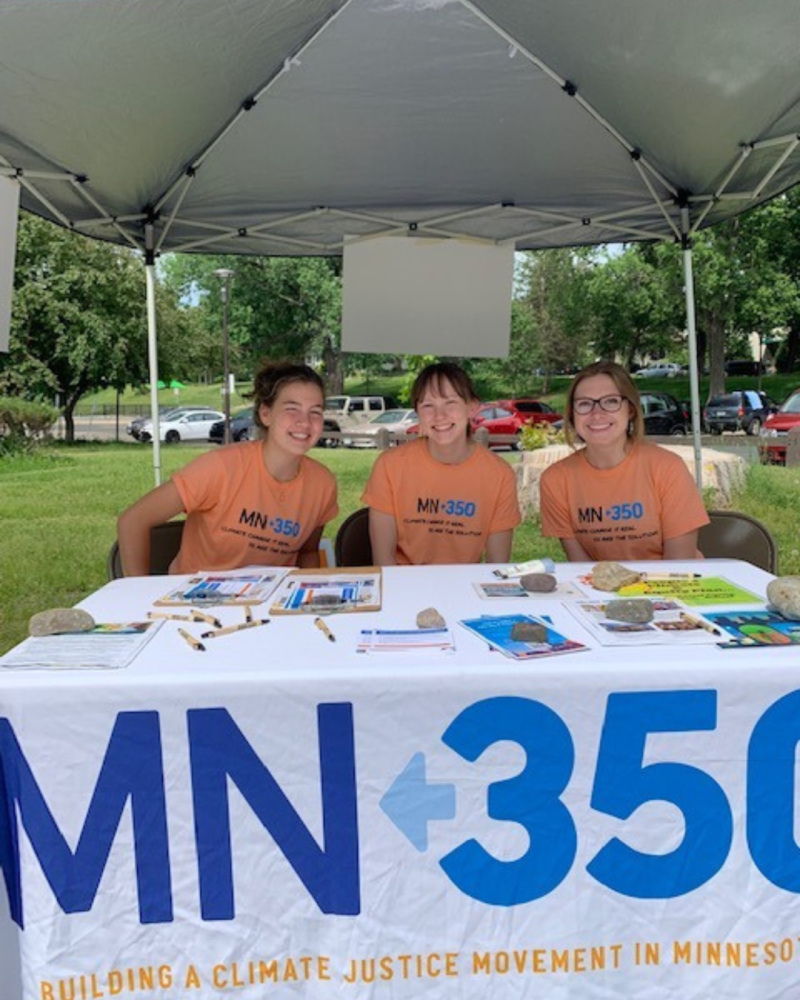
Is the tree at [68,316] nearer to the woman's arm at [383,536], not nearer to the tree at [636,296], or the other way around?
the tree at [636,296]

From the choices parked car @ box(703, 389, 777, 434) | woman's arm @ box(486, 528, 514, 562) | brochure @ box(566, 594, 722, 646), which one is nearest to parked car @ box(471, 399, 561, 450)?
parked car @ box(703, 389, 777, 434)

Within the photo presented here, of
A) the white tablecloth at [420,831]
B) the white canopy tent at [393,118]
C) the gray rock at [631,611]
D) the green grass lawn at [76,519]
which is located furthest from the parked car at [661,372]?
the white tablecloth at [420,831]

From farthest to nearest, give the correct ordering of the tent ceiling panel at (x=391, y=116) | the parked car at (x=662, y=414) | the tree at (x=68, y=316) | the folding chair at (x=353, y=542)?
the tree at (x=68, y=316) → the parked car at (x=662, y=414) → the folding chair at (x=353, y=542) → the tent ceiling panel at (x=391, y=116)

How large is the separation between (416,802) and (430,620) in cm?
36

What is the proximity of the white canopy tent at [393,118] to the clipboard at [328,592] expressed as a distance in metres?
1.62

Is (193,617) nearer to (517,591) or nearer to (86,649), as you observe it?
(86,649)

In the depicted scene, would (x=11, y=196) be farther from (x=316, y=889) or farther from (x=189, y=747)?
(x=316, y=889)

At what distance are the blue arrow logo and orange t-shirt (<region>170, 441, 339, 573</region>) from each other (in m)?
1.41

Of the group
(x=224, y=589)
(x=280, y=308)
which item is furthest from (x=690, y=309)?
(x=280, y=308)

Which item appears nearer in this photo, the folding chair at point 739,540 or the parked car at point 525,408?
the folding chair at point 739,540

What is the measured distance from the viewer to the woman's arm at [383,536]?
279cm

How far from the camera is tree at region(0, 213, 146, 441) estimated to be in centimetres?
1972

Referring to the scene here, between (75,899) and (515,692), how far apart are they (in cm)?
77

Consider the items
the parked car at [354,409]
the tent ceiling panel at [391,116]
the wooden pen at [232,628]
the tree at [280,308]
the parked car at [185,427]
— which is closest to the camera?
the wooden pen at [232,628]
